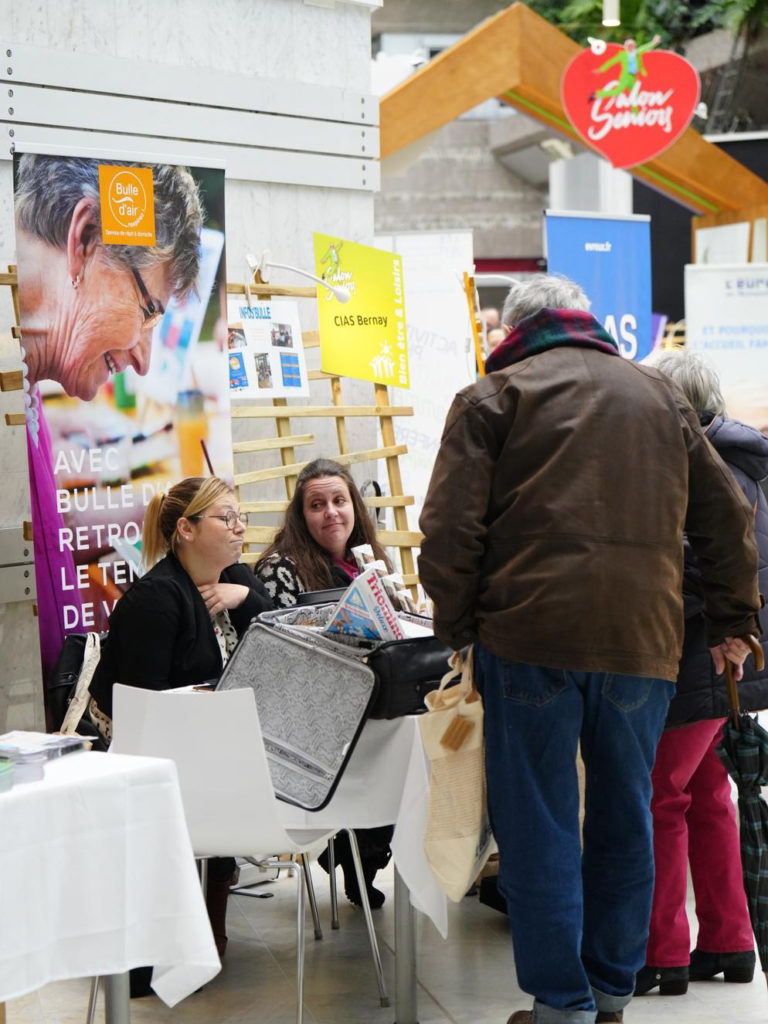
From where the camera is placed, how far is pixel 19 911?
2148mm

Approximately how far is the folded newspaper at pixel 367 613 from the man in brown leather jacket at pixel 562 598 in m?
0.23

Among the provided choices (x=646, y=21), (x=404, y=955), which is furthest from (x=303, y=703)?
(x=646, y=21)

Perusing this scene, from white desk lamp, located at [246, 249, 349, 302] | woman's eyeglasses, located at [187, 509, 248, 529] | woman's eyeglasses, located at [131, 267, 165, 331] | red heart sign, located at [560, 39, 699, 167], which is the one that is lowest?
woman's eyeglasses, located at [187, 509, 248, 529]

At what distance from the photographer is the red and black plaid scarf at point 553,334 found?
2709 mm

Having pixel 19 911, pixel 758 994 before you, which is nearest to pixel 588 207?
pixel 758 994

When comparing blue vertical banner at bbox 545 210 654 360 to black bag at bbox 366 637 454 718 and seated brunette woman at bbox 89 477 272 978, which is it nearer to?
seated brunette woman at bbox 89 477 272 978

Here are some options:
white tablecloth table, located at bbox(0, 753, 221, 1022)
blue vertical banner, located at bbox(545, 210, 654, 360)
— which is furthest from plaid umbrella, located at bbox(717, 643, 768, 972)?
blue vertical banner, located at bbox(545, 210, 654, 360)

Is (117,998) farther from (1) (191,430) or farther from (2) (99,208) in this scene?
(2) (99,208)

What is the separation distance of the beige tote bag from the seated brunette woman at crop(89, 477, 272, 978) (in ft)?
2.74

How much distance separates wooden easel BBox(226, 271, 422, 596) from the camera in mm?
4855

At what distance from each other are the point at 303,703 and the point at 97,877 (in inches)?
32.5

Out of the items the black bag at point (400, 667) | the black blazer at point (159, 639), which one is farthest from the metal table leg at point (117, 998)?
the black blazer at point (159, 639)

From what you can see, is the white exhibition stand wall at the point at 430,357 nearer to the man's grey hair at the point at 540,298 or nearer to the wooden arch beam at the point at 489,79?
the wooden arch beam at the point at 489,79

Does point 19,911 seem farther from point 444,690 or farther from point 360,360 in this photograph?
point 360,360
